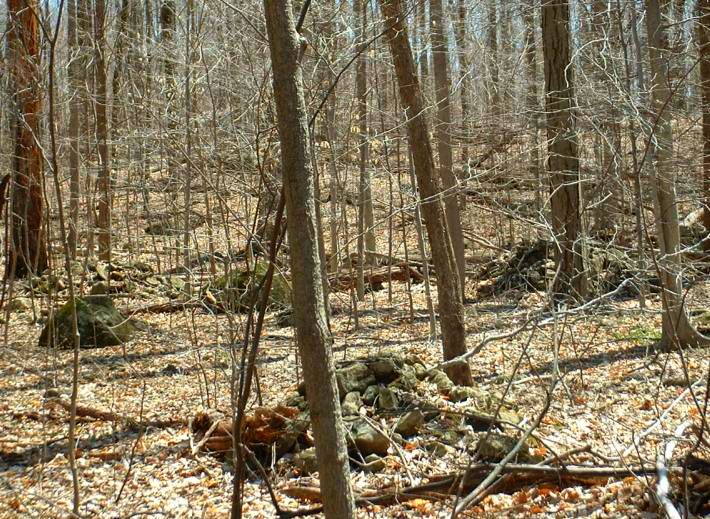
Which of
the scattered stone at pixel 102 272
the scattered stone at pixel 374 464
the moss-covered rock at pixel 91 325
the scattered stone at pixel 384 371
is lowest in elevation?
the scattered stone at pixel 374 464

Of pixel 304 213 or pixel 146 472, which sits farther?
pixel 146 472

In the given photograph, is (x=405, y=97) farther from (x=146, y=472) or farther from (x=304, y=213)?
(x=304, y=213)

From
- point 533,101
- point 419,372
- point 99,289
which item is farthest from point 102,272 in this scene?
point 419,372

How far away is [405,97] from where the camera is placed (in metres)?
6.12

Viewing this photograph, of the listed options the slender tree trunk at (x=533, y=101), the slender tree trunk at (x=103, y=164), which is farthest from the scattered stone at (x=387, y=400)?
the slender tree trunk at (x=103, y=164)

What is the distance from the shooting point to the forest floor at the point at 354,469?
376cm

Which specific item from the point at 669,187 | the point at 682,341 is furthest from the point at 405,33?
the point at 682,341

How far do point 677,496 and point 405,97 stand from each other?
3983 mm

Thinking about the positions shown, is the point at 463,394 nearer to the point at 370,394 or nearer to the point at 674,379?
the point at 370,394

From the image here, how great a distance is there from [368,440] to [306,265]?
9.27ft

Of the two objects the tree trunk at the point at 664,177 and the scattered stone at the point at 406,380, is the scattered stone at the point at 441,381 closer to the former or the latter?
the scattered stone at the point at 406,380

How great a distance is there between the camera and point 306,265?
6.68 feet

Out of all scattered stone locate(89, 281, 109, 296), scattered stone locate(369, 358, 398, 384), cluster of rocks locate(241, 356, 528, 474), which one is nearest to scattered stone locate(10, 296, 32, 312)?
scattered stone locate(89, 281, 109, 296)

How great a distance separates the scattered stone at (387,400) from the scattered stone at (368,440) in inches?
22.4
